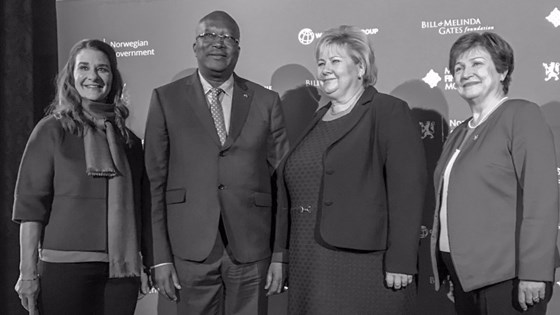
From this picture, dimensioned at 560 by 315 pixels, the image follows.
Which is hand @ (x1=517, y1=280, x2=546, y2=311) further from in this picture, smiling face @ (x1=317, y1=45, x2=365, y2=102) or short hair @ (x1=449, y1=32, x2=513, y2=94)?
smiling face @ (x1=317, y1=45, x2=365, y2=102)

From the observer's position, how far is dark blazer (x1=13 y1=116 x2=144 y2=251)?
2.31 metres

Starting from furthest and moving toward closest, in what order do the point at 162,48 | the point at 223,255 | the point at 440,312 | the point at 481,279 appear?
the point at 162,48
the point at 440,312
the point at 223,255
the point at 481,279

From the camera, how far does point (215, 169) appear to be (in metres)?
2.40

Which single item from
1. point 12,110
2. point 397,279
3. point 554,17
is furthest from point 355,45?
point 12,110

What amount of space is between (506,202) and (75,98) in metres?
1.62

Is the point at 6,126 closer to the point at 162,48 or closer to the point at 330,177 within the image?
the point at 162,48

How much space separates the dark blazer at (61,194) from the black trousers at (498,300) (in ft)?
4.22

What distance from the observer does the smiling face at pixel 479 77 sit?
2.21 m

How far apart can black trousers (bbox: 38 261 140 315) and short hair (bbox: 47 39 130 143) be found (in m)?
0.51

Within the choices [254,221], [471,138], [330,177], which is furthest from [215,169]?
[471,138]

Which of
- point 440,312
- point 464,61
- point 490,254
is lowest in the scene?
point 440,312

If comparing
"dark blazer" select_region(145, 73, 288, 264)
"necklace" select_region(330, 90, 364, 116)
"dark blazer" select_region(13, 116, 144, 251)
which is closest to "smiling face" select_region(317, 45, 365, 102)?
"necklace" select_region(330, 90, 364, 116)

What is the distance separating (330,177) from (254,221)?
1.35 feet

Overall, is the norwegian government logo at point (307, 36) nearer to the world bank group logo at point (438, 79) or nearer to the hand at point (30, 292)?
the world bank group logo at point (438, 79)
